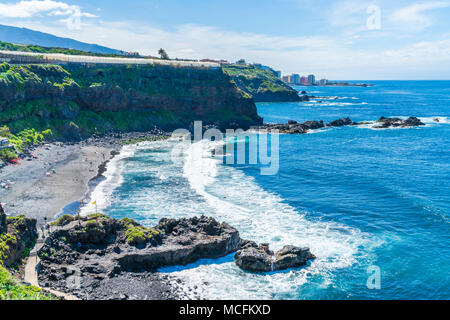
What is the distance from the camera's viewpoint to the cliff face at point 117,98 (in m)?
89.2

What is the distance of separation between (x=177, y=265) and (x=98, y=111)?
84.6m

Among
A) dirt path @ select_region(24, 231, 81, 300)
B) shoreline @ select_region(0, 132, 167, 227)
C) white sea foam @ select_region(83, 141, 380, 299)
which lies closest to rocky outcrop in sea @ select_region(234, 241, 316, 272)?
white sea foam @ select_region(83, 141, 380, 299)

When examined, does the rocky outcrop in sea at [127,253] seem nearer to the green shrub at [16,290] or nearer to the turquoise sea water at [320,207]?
the turquoise sea water at [320,207]

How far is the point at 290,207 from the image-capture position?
161ft

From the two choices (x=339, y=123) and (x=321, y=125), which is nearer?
(x=321, y=125)

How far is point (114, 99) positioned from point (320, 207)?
81.9 metres

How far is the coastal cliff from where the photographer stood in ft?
292

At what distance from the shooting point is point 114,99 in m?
110

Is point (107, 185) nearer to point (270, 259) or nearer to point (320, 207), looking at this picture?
point (320, 207)

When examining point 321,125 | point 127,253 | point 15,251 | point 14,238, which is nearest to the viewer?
point 15,251

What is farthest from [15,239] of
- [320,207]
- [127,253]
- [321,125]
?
[321,125]

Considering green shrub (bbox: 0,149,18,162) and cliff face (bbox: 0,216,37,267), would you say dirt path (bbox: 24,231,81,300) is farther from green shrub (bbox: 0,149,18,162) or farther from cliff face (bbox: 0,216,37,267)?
green shrub (bbox: 0,149,18,162)

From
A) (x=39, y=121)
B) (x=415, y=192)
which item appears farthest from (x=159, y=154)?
(x=415, y=192)

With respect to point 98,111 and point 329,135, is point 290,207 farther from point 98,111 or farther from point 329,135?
point 98,111
